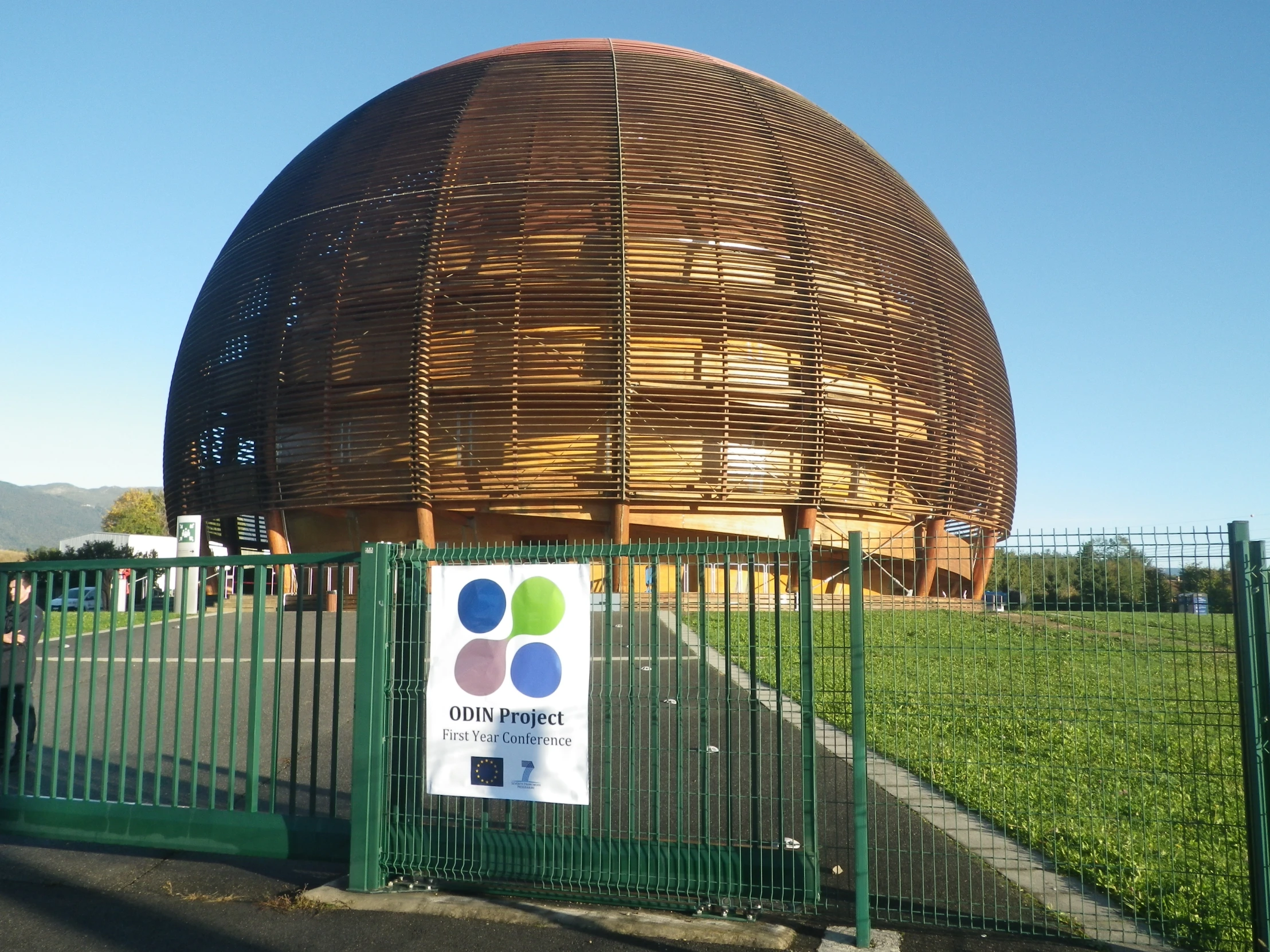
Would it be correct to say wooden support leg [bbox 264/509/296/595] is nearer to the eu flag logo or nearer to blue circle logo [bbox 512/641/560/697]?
the eu flag logo

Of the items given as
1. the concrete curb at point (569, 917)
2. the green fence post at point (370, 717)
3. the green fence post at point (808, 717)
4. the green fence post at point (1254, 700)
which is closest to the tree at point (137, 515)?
the green fence post at point (370, 717)

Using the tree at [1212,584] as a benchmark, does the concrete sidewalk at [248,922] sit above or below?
below

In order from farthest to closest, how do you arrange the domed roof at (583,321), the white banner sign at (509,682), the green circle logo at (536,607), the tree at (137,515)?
1. the tree at (137,515)
2. the domed roof at (583,321)
3. the green circle logo at (536,607)
4. the white banner sign at (509,682)

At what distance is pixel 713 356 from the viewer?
67.7 ft

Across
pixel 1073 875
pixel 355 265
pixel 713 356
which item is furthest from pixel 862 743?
pixel 355 265

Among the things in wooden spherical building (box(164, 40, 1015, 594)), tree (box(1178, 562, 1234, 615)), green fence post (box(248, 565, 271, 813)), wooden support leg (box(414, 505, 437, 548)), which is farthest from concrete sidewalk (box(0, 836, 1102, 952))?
wooden support leg (box(414, 505, 437, 548))

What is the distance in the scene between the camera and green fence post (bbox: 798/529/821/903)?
4.46 metres

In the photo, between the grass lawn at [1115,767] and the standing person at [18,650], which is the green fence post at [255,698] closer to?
the standing person at [18,650]

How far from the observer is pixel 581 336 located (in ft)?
66.8

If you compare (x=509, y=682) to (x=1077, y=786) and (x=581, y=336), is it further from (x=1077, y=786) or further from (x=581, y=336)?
(x=581, y=336)

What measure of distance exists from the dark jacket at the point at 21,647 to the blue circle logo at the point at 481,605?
10.2ft

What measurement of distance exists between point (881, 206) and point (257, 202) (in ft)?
50.8

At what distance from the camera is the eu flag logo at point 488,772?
16.4 ft

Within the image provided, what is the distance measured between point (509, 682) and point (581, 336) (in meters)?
15.8
